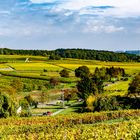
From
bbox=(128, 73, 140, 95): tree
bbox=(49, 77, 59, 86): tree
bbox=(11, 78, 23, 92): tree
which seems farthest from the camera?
bbox=(49, 77, 59, 86): tree

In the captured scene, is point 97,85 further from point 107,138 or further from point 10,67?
point 107,138

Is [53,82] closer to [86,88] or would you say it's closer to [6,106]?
[86,88]

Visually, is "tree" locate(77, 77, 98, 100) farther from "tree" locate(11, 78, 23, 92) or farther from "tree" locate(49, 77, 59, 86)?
"tree" locate(49, 77, 59, 86)

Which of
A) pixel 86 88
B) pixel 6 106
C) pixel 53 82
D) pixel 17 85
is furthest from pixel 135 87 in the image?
pixel 6 106

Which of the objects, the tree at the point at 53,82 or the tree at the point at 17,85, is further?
the tree at the point at 53,82

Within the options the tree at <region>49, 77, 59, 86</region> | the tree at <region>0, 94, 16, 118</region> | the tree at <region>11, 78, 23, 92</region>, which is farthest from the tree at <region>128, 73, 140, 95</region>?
the tree at <region>0, 94, 16, 118</region>

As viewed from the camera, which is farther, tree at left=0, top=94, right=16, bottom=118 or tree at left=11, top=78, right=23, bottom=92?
tree at left=11, top=78, right=23, bottom=92

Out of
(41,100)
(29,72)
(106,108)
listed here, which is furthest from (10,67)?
(106,108)

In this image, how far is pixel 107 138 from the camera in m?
33.7

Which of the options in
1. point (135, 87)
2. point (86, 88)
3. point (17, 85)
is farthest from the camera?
point (17, 85)

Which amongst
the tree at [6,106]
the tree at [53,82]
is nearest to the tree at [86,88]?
the tree at [53,82]

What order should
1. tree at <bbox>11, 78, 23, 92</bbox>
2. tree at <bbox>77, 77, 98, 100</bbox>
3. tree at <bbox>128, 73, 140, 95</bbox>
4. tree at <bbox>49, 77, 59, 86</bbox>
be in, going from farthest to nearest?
1. tree at <bbox>49, 77, 59, 86</bbox>
2. tree at <bbox>11, 78, 23, 92</bbox>
3. tree at <bbox>77, 77, 98, 100</bbox>
4. tree at <bbox>128, 73, 140, 95</bbox>

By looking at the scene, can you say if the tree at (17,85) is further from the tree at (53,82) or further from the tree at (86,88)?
the tree at (86,88)

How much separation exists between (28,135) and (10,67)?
133690mm
